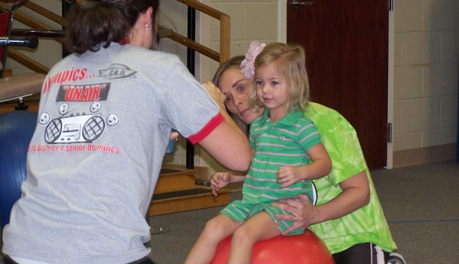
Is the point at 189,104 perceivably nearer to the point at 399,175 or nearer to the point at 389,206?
the point at 389,206

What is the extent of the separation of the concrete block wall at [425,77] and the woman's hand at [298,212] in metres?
4.28

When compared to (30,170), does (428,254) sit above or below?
below

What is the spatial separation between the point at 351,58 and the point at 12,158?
3958mm

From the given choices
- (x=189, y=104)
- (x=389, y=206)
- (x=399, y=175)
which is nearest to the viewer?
(x=189, y=104)

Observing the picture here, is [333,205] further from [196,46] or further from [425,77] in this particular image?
[425,77]

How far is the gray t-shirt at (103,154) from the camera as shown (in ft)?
5.14

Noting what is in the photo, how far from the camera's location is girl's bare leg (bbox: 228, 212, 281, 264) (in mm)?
2029

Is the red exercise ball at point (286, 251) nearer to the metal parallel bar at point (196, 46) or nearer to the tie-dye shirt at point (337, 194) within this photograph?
the tie-dye shirt at point (337, 194)

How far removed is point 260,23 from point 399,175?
164cm

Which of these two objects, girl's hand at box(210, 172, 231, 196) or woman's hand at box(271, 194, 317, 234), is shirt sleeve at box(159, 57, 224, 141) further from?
girl's hand at box(210, 172, 231, 196)

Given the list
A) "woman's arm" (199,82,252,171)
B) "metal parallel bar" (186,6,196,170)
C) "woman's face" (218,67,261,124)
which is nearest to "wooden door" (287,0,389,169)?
"metal parallel bar" (186,6,196,170)

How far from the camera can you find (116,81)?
163 centimetres

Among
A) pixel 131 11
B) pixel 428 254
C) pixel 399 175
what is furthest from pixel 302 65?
pixel 399 175

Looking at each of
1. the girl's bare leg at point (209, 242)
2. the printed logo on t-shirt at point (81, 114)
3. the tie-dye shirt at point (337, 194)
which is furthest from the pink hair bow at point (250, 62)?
the printed logo on t-shirt at point (81, 114)
